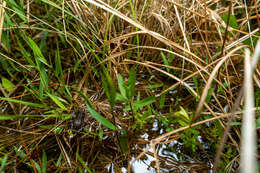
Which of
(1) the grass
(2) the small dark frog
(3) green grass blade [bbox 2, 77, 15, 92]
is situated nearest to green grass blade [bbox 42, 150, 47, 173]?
(1) the grass

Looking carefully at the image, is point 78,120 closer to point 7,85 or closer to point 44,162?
point 44,162

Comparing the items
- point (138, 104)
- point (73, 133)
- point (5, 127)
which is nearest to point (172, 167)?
point (138, 104)

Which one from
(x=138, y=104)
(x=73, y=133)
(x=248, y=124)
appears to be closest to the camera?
(x=248, y=124)

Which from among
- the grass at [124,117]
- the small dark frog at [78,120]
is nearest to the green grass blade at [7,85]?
the grass at [124,117]

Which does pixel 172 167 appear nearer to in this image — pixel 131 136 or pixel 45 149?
pixel 131 136

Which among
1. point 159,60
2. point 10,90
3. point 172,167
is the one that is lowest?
point 172,167

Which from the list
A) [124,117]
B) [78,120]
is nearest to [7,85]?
[78,120]

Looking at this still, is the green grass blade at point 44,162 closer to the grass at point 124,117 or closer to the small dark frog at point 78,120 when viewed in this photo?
the grass at point 124,117

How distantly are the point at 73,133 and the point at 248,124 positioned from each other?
66cm

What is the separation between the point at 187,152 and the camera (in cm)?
77

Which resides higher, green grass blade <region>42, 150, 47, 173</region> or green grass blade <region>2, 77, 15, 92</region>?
green grass blade <region>2, 77, 15, 92</region>

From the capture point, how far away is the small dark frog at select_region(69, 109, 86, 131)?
85 centimetres

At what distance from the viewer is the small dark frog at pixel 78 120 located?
847 millimetres

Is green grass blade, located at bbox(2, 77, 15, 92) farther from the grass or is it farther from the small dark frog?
the small dark frog
